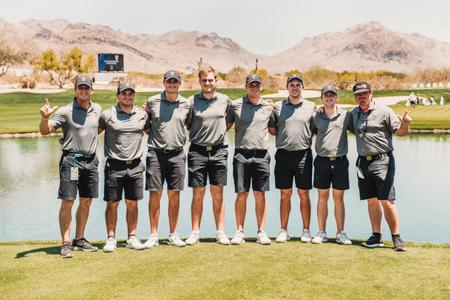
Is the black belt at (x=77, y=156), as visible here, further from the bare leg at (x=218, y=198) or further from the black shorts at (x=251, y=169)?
the black shorts at (x=251, y=169)

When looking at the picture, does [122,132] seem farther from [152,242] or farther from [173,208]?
[152,242]

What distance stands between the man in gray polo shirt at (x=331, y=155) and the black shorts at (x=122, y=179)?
2.36 meters

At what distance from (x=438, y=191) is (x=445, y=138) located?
15.1 meters

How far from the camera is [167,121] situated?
764 cm

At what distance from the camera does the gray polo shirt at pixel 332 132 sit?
784 centimetres

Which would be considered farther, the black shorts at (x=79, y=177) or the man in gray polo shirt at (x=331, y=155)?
the man in gray polo shirt at (x=331, y=155)

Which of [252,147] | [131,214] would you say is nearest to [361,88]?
[252,147]

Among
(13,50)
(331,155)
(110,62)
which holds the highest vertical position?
(13,50)

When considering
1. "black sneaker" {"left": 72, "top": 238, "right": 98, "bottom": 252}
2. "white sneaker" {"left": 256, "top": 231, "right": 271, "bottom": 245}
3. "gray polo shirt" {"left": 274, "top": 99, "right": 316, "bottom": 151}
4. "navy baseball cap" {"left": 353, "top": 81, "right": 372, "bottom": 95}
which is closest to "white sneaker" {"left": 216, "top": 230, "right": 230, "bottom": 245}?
"white sneaker" {"left": 256, "top": 231, "right": 271, "bottom": 245}

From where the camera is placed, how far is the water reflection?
10.3 m

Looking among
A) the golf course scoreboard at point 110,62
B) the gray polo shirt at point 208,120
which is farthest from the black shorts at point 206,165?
the golf course scoreboard at point 110,62

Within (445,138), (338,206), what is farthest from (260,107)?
(445,138)

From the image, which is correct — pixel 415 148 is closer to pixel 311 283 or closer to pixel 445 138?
pixel 445 138

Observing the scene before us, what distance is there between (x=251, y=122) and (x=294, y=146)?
652 millimetres
